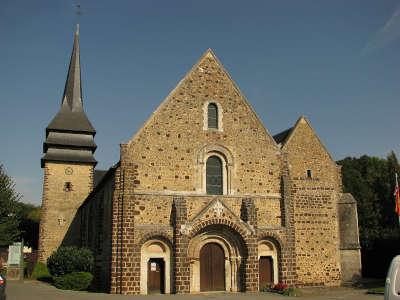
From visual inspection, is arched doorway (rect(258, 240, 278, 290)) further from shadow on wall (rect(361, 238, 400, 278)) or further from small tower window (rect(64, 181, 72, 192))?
small tower window (rect(64, 181, 72, 192))

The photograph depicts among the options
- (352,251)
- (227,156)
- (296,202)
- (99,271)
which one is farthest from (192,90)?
Answer: (352,251)

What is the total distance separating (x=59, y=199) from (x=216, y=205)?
1871 cm

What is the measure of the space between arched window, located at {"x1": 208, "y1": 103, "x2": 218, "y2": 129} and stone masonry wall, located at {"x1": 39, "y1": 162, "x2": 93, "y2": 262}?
1701 cm

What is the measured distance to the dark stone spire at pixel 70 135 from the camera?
36.8 metres

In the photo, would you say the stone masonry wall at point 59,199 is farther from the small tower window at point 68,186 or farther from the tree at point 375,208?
the tree at point 375,208

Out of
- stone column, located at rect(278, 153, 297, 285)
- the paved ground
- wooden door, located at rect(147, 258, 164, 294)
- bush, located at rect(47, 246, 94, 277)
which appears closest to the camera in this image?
the paved ground

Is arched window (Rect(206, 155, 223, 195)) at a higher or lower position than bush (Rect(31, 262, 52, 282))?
higher

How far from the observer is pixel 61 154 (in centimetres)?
3694

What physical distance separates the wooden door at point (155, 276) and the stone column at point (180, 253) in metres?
0.83

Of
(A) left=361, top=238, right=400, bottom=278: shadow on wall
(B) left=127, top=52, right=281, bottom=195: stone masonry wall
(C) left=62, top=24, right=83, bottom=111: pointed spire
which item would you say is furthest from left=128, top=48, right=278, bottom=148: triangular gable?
(C) left=62, top=24, right=83, bottom=111: pointed spire

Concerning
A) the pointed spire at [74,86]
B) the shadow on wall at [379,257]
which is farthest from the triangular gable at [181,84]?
the pointed spire at [74,86]

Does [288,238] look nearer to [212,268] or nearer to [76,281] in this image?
[212,268]

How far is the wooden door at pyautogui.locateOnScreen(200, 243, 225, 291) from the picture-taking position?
21.8m

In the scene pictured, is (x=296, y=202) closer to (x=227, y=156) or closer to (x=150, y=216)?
(x=227, y=156)
